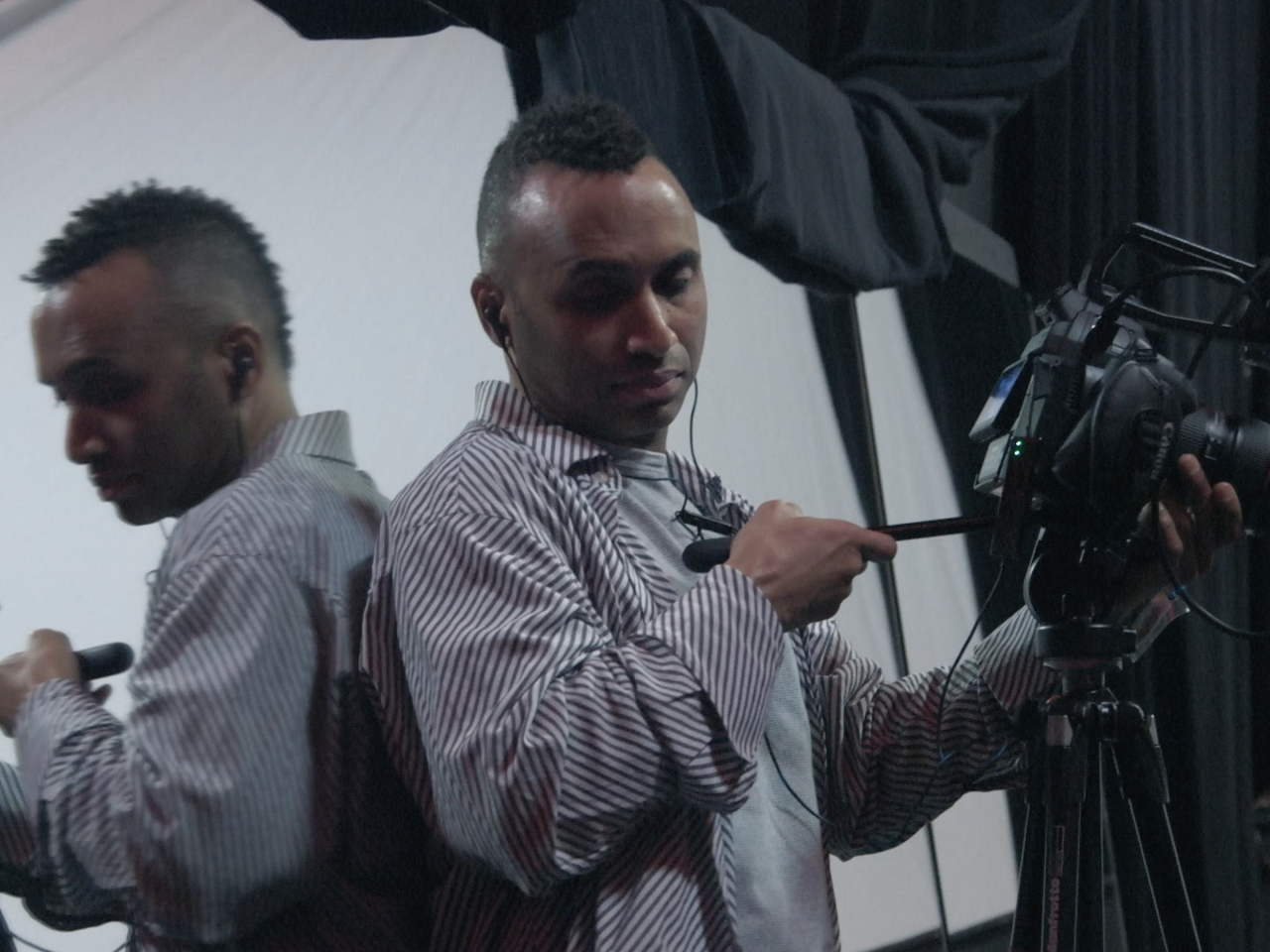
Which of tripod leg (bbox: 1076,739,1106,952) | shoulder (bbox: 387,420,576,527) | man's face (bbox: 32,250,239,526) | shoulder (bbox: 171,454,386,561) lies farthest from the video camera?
man's face (bbox: 32,250,239,526)

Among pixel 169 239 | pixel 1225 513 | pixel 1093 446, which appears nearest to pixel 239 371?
pixel 169 239

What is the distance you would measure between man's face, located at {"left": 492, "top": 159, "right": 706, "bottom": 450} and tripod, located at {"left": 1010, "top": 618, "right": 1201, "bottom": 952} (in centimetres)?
36

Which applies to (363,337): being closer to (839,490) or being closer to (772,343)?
(772,343)

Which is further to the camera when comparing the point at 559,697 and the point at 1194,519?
the point at 1194,519

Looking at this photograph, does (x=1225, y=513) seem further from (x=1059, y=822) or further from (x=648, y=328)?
(x=648, y=328)

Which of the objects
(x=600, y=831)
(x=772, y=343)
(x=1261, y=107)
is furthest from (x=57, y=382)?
(x=1261, y=107)

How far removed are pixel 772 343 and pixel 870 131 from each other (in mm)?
364

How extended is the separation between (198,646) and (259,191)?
41 cm

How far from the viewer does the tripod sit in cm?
105

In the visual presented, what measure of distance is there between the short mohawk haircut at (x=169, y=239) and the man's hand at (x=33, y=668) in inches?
10.3

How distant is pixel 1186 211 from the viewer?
2.64 metres

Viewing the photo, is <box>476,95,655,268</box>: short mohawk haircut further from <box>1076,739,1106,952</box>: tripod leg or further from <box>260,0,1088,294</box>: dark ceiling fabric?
<box>1076,739,1106,952</box>: tripod leg

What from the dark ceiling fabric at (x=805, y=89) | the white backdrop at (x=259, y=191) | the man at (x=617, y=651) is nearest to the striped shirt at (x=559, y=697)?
the man at (x=617, y=651)

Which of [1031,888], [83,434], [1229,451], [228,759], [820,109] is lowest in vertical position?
[1031,888]
